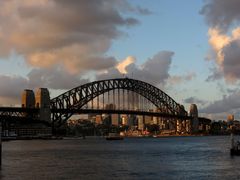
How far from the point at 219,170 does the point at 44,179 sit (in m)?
18.8

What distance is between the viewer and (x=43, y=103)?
598ft

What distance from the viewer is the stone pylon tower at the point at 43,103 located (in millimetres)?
179750

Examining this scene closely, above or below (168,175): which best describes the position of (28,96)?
above

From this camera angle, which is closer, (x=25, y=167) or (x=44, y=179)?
(x=44, y=179)

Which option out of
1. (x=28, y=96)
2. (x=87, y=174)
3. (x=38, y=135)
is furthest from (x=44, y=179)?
(x=28, y=96)

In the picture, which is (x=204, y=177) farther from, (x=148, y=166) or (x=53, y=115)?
(x=53, y=115)

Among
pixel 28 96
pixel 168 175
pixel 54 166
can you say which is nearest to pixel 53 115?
pixel 28 96

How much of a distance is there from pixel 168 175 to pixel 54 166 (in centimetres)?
1537

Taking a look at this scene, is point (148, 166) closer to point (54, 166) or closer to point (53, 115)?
point (54, 166)

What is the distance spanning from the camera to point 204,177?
154ft

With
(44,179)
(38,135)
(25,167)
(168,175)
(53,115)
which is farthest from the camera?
(53,115)

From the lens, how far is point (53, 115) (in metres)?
188

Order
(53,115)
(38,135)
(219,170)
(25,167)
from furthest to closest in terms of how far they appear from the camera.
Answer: (53,115) < (38,135) < (25,167) < (219,170)

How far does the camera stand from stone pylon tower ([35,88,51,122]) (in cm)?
17975
